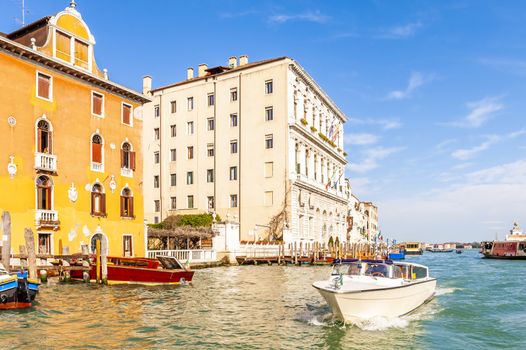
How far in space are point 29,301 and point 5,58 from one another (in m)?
13.6

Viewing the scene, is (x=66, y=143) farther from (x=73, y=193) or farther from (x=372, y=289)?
(x=372, y=289)

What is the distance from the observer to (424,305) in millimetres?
Result: 16609

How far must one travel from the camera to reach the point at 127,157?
1198 inches

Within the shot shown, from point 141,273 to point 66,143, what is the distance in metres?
9.18

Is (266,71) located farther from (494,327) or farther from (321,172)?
(494,327)

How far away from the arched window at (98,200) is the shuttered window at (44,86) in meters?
5.51

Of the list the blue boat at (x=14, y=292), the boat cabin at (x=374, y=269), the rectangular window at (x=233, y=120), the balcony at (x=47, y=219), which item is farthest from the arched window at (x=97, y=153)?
the rectangular window at (x=233, y=120)

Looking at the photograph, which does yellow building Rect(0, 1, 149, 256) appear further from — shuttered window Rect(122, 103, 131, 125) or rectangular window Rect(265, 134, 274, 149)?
rectangular window Rect(265, 134, 274, 149)

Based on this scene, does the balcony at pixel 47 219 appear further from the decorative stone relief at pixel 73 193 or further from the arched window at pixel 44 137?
the arched window at pixel 44 137

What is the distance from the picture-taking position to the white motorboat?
12.3 metres

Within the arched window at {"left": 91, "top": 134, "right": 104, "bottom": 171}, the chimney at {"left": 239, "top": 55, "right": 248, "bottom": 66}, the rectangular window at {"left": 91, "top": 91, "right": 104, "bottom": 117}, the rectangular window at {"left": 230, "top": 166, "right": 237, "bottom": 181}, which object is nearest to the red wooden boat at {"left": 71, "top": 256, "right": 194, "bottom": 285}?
the arched window at {"left": 91, "top": 134, "right": 104, "bottom": 171}

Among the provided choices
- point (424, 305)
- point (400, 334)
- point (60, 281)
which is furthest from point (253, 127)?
point (400, 334)

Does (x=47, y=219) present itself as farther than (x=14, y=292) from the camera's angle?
Yes

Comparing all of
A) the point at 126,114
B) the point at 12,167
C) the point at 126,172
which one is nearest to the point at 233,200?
the point at 126,172
